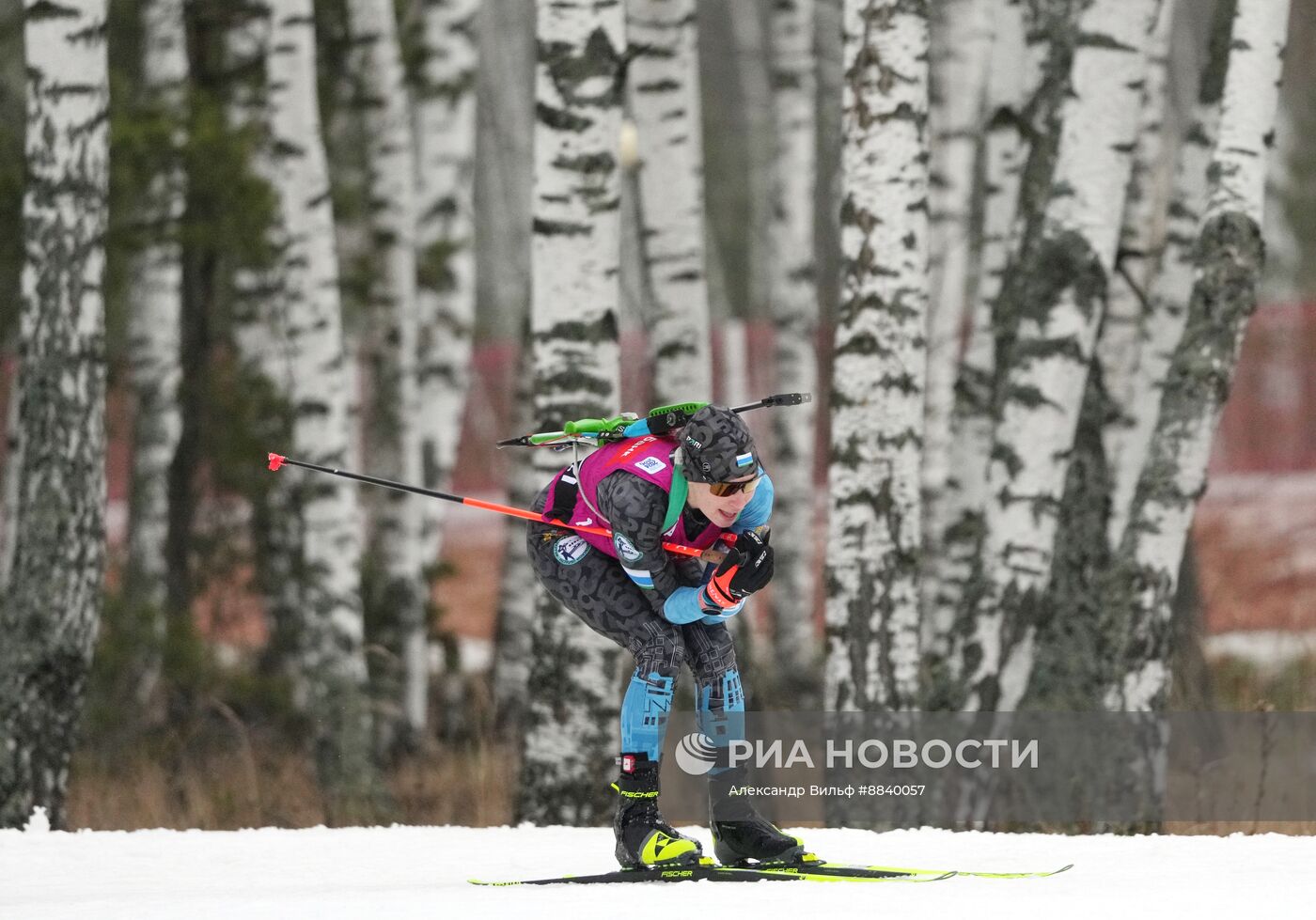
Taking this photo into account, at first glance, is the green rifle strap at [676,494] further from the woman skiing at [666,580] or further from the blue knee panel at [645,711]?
the blue knee panel at [645,711]

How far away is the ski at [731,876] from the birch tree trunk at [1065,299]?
2.44 metres

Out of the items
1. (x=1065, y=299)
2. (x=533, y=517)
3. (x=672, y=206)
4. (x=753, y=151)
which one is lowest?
(x=533, y=517)

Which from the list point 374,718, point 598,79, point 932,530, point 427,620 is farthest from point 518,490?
point 598,79

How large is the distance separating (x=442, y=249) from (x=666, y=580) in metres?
7.30

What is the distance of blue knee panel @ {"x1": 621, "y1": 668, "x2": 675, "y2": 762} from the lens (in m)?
5.77

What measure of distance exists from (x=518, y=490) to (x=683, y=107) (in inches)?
137

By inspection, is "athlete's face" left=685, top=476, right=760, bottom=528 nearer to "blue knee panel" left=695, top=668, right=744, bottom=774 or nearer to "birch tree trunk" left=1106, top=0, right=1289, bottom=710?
"blue knee panel" left=695, top=668, right=744, bottom=774

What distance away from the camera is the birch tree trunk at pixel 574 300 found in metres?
8.06

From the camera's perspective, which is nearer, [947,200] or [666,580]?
[666,580]

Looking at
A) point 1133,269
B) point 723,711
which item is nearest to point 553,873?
point 723,711

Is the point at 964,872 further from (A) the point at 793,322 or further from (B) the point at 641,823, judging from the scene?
(A) the point at 793,322

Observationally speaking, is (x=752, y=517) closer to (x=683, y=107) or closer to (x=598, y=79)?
(x=598, y=79)

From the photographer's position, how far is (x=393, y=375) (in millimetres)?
11781

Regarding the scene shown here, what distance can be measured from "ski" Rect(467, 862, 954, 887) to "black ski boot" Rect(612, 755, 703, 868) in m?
0.04
